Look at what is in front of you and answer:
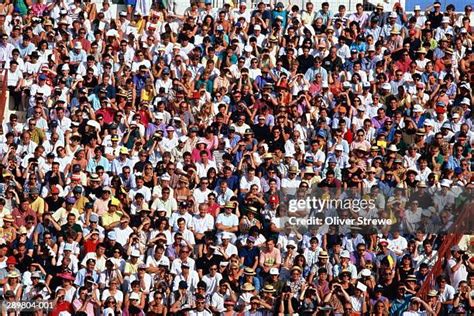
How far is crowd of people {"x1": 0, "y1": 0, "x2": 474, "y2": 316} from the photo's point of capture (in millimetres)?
35094

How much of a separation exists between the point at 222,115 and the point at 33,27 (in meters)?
4.65

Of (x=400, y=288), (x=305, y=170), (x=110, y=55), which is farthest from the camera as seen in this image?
(x=110, y=55)

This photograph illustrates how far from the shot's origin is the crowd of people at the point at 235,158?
115 ft

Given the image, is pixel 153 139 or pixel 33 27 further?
pixel 33 27

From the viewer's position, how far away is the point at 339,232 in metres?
36.2

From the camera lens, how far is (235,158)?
124 feet

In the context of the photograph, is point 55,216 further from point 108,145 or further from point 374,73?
point 374,73

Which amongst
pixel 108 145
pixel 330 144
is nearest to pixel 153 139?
pixel 108 145

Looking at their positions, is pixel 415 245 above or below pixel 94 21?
below

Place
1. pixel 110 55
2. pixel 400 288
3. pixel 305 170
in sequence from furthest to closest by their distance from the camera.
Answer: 1. pixel 110 55
2. pixel 305 170
3. pixel 400 288

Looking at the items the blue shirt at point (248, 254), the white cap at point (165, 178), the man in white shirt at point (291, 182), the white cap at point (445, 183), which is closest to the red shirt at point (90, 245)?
the white cap at point (165, 178)

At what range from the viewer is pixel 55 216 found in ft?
119

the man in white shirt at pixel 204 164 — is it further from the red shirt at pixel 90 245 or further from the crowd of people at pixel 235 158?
the red shirt at pixel 90 245

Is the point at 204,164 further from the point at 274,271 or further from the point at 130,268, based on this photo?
the point at 274,271
